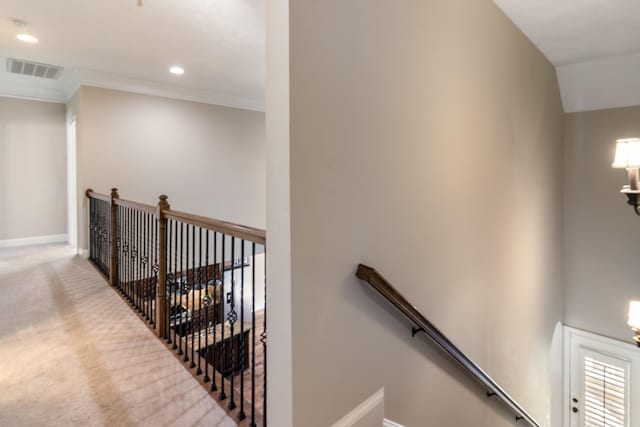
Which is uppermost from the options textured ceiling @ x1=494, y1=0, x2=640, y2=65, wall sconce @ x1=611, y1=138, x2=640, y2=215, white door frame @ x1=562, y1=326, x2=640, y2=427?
textured ceiling @ x1=494, y1=0, x2=640, y2=65

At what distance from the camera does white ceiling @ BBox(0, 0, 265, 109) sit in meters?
2.65

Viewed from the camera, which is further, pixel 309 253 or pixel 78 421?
pixel 78 421

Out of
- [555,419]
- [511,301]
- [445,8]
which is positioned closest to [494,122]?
[445,8]

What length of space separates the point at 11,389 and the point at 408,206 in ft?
8.10

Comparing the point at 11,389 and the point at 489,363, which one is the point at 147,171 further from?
the point at 489,363

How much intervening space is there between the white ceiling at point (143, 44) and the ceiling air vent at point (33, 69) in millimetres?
111

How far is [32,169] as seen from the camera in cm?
534

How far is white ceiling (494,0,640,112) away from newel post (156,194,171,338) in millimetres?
2987

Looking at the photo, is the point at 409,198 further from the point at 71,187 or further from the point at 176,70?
the point at 71,187

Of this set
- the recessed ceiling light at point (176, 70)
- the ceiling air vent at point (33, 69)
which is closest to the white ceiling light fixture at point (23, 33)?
the ceiling air vent at point (33, 69)

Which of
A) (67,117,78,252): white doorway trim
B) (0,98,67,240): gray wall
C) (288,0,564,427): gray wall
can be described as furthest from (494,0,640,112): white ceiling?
(0,98,67,240): gray wall

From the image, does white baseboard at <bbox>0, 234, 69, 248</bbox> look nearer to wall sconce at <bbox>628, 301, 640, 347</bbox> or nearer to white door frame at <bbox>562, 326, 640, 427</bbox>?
wall sconce at <bbox>628, 301, 640, 347</bbox>

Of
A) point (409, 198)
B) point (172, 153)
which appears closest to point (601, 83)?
point (409, 198)

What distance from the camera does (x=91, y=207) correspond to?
450 cm
